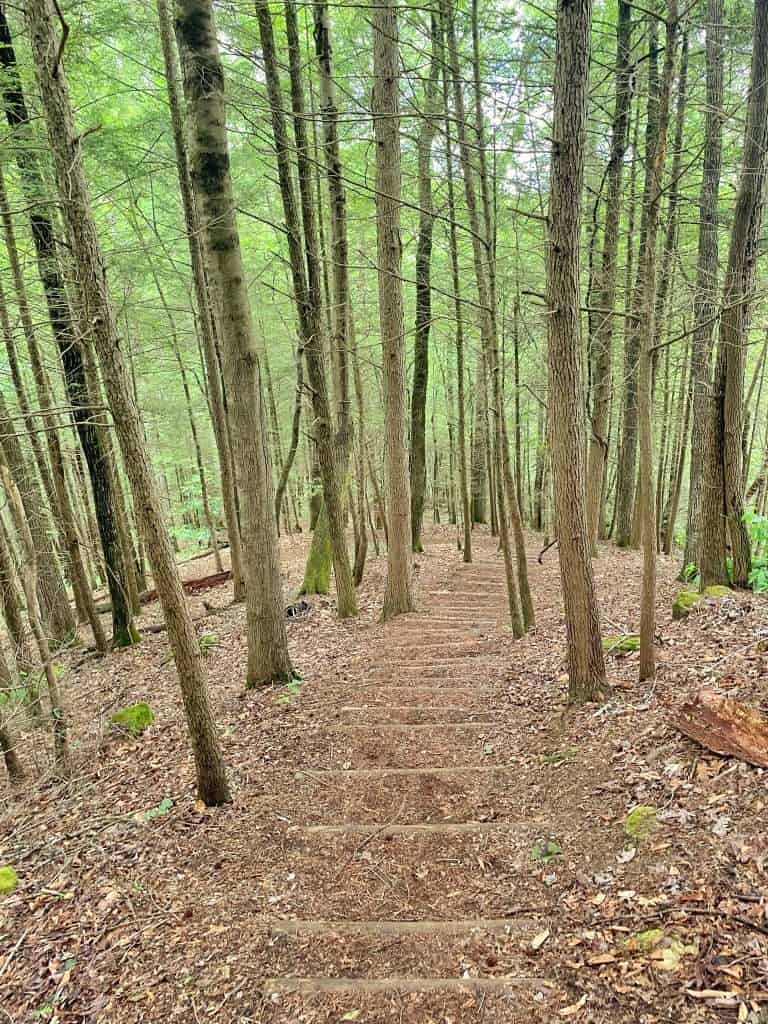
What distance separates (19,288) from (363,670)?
6763 mm

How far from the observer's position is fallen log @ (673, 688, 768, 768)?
338 centimetres

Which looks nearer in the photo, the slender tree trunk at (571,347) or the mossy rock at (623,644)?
the slender tree trunk at (571,347)

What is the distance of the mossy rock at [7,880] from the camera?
374 cm

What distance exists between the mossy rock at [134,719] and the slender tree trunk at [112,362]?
6.83ft

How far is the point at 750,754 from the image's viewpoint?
3357mm

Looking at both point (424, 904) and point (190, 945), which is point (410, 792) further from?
point (190, 945)

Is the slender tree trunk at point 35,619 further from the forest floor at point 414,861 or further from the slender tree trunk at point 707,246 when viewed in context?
the slender tree trunk at point 707,246

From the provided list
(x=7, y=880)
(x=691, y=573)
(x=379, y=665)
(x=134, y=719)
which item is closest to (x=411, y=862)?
(x=7, y=880)

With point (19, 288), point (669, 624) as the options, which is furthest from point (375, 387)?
point (669, 624)

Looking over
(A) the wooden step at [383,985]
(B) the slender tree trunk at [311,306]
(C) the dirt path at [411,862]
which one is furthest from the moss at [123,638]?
(A) the wooden step at [383,985]

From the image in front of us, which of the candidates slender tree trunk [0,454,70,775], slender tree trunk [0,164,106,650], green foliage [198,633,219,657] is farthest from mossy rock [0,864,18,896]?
green foliage [198,633,219,657]

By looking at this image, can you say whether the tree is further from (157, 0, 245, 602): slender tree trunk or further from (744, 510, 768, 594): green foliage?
(744, 510, 768, 594): green foliage

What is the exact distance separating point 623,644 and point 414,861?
11.6ft

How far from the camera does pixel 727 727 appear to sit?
11.6ft
